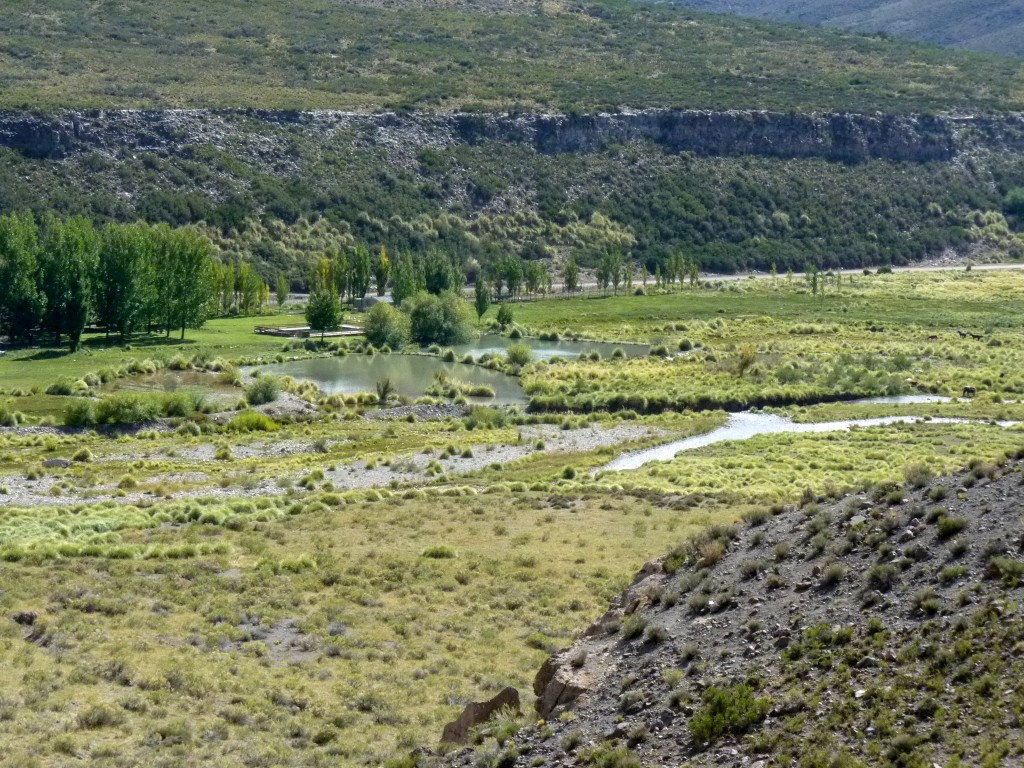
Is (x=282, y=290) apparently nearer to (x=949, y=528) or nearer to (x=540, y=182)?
(x=540, y=182)

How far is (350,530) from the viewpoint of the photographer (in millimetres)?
35281

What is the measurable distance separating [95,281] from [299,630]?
195 feet

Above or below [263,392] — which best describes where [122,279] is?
above

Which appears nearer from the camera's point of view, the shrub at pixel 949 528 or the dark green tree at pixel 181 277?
the shrub at pixel 949 528

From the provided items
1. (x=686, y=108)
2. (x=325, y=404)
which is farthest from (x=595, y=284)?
(x=325, y=404)

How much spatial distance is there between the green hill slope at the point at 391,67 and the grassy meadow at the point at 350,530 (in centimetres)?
7001

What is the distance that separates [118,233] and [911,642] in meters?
73.0

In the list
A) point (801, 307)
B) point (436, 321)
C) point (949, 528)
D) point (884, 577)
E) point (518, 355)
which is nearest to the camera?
point (884, 577)

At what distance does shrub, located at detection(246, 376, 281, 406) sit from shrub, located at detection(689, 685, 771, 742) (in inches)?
1839

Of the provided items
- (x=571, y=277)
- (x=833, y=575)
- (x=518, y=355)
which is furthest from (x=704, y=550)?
(x=571, y=277)

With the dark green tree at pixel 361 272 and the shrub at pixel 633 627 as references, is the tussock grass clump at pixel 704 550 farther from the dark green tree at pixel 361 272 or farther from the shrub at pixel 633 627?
the dark green tree at pixel 361 272

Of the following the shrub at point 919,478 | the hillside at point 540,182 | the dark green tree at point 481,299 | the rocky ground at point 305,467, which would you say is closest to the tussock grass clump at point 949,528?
the shrub at point 919,478

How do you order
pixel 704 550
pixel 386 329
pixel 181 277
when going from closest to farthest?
pixel 704 550
pixel 181 277
pixel 386 329

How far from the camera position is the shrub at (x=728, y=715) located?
15.8m
